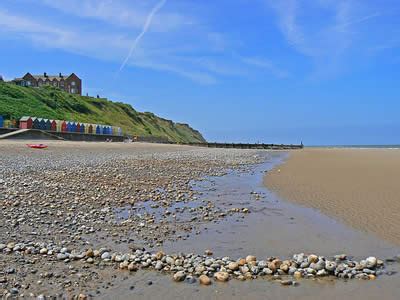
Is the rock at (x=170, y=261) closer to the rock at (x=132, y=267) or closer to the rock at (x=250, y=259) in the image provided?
the rock at (x=132, y=267)

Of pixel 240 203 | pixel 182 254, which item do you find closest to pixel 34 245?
pixel 182 254

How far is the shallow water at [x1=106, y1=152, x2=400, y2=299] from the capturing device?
4.60 metres

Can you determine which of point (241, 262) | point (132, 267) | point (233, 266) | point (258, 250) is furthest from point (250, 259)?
point (132, 267)

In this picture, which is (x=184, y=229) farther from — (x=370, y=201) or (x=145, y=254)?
(x=370, y=201)

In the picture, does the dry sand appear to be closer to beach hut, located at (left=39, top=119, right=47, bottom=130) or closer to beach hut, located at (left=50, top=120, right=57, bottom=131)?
beach hut, located at (left=39, top=119, right=47, bottom=130)

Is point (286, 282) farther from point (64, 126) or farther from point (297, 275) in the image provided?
point (64, 126)

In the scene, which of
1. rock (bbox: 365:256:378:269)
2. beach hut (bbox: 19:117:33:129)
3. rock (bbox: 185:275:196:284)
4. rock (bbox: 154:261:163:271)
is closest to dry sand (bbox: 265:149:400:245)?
rock (bbox: 365:256:378:269)

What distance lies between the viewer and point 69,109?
94.0m

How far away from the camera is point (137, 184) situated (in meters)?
13.1

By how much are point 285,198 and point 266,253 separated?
5.57m

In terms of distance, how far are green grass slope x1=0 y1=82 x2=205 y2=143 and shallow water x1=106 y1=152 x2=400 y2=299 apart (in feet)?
198

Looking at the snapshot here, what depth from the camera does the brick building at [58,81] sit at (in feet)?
445

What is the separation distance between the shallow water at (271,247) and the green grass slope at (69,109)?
6020 centimetres

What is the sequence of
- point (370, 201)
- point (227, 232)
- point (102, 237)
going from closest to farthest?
point (102, 237) → point (227, 232) → point (370, 201)
